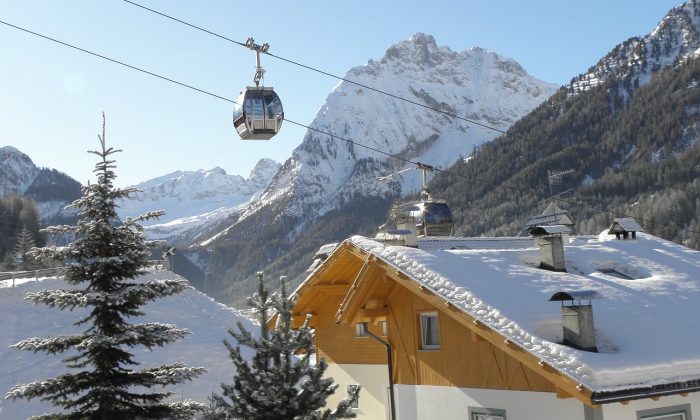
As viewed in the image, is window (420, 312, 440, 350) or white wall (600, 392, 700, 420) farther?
window (420, 312, 440, 350)

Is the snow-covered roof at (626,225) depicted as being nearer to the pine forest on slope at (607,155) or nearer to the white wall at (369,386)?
the white wall at (369,386)

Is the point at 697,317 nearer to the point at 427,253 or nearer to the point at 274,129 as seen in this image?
the point at 427,253

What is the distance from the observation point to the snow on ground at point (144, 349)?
26.9m

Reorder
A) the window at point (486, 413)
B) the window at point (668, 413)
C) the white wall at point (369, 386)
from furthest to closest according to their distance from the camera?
the white wall at point (369, 386), the window at point (486, 413), the window at point (668, 413)

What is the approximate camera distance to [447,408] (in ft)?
45.3

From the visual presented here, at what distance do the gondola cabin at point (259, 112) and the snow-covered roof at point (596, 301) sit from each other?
3713 millimetres

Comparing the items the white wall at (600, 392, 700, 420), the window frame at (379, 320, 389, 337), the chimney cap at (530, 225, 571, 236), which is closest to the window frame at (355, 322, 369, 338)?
the window frame at (379, 320, 389, 337)

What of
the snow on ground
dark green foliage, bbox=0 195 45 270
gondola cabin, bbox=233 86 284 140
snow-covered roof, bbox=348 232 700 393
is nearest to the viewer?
snow-covered roof, bbox=348 232 700 393

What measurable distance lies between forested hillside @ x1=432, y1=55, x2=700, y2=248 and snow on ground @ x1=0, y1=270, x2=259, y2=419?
107828 mm

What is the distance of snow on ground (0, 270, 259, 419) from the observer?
88.3 feet

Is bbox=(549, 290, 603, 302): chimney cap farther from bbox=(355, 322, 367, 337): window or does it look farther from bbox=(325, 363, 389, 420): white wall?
bbox=(355, 322, 367, 337): window

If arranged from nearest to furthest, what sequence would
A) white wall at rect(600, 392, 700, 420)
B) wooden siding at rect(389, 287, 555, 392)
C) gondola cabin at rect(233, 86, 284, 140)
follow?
1. white wall at rect(600, 392, 700, 420)
2. gondola cabin at rect(233, 86, 284, 140)
3. wooden siding at rect(389, 287, 555, 392)

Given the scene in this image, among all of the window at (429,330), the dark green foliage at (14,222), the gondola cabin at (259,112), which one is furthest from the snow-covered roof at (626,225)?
the dark green foliage at (14,222)

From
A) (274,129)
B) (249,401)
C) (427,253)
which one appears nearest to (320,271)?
(427,253)
